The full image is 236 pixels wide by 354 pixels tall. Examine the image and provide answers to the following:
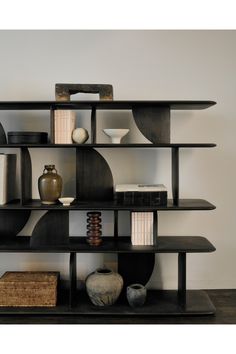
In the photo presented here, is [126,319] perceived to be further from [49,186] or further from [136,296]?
[49,186]

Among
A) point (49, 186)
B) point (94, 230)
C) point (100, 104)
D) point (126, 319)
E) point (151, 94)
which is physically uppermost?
point (151, 94)

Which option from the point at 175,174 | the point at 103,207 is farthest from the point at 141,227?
the point at 175,174

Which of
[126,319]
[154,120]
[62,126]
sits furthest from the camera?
[154,120]

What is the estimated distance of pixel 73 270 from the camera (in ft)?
7.95

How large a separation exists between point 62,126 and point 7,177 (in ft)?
1.62

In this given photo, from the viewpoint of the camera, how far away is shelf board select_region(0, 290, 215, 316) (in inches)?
91.4

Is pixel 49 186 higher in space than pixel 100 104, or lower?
lower

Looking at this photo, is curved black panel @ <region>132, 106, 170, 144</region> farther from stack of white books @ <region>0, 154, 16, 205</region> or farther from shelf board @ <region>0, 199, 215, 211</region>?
stack of white books @ <region>0, 154, 16, 205</region>

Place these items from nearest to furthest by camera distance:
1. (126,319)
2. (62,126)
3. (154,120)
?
(126,319) → (62,126) → (154,120)

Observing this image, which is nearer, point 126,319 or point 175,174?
point 126,319

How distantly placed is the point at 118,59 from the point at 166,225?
1.19m

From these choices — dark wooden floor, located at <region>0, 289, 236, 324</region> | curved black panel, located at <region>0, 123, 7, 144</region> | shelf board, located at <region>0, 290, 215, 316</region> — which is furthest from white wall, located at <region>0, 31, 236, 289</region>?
dark wooden floor, located at <region>0, 289, 236, 324</region>

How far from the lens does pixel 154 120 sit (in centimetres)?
252

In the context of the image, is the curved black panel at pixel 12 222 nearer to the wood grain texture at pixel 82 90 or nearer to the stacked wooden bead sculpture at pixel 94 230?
the stacked wooden bead sculpture at pixel 94 230
